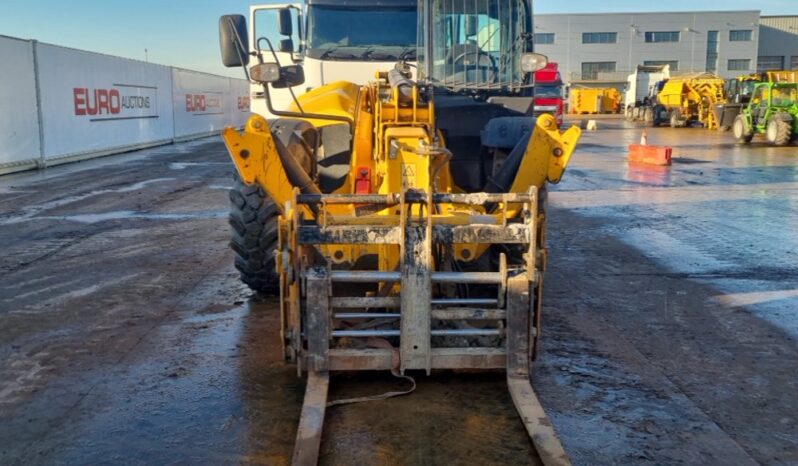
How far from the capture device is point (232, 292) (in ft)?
23.5

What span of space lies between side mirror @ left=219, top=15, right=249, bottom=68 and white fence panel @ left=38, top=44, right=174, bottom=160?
15.8 metres

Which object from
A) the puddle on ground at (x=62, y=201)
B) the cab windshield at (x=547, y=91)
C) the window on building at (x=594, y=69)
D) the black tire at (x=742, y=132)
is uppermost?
the window on building at (x=594, y=69)

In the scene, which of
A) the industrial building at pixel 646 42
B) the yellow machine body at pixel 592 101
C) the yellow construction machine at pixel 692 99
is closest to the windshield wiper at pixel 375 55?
the yellow construction machine at pixel 692 99

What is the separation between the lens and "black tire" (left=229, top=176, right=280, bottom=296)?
6.43m

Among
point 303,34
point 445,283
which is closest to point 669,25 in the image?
point 303,34

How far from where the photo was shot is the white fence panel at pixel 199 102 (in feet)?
101

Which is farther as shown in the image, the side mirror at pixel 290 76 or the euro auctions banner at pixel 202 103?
the euro auctions banner at pixel 202 103

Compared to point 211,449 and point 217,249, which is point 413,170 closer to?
point 211,449

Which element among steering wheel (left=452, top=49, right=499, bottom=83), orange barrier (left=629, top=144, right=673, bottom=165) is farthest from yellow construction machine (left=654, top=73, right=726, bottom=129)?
steering wheel (left=452, top=49, right=499, bottom=83)

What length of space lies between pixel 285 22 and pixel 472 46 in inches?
143

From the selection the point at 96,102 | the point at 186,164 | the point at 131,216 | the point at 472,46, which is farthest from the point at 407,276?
the point at 96,102

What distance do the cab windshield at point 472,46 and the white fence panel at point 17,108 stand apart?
48.7 feet

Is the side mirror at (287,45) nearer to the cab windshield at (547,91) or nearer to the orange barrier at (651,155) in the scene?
the orange barrier at (651,155)

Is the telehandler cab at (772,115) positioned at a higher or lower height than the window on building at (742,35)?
lower
